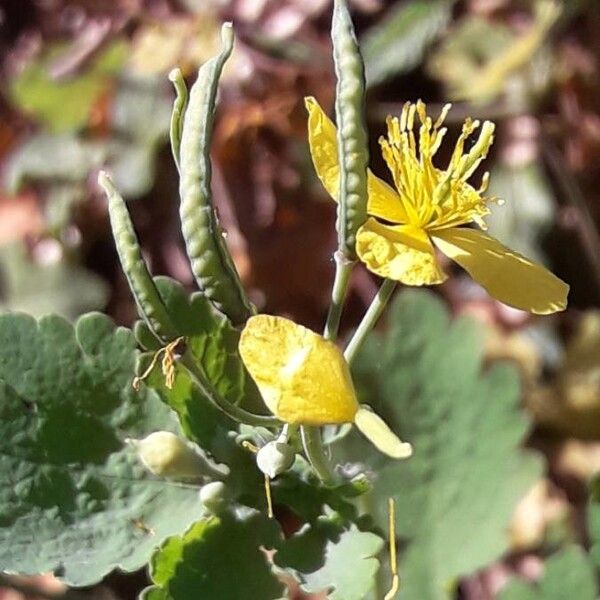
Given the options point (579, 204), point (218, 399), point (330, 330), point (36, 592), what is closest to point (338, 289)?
point (330, 330)

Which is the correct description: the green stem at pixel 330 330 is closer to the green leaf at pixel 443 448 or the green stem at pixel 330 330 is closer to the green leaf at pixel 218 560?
the green leaf at pixel 218 560

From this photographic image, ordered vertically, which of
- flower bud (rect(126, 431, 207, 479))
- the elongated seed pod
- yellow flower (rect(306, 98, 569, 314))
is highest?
the elongated seed pod

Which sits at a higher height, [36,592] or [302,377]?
[302,377]

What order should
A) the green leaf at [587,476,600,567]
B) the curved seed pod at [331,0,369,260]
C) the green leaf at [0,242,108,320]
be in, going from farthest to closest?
the green leaf at [0,242,108,320] → the green leaf at [587,476,600,567] → the curved seed pod at [331,0,369,260]

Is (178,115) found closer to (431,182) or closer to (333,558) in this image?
(431,182)

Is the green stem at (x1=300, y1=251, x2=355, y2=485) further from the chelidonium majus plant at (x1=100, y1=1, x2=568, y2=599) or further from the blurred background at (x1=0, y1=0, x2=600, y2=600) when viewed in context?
the blurred background at (x1=0, y1=0, x2=600, y2=600)

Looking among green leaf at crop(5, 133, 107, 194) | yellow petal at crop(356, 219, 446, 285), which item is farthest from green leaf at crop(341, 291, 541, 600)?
green leaf at crop(5, 133, 107, 194)

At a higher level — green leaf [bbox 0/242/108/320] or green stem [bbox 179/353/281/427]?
green stem [bbox 179/353/281/427]

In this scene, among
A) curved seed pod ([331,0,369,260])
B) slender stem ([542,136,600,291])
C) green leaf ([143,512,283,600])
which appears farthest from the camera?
slender stem ([542,136,600,291])
